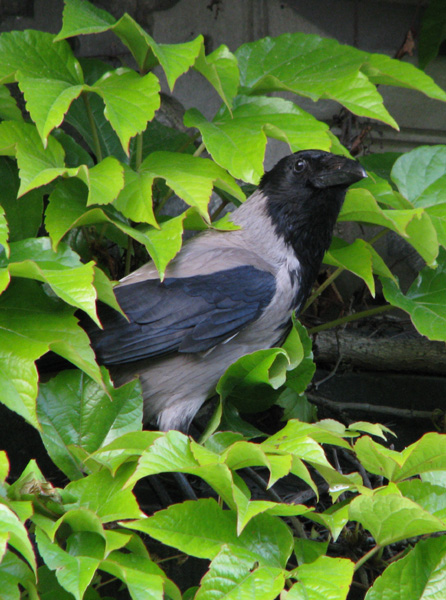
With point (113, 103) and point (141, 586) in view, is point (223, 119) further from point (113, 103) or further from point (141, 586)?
point (141, 586)

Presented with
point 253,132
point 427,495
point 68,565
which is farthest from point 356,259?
point 68,565

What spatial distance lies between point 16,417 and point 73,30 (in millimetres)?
1238

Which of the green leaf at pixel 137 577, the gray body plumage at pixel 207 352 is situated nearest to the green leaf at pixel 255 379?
the gray body plumage at pixel 207 352

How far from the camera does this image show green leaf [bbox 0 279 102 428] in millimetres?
1442

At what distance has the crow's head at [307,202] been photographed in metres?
2.15

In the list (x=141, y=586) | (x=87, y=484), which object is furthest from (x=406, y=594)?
(x=87, y=484)

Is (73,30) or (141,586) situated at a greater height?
(73,30)

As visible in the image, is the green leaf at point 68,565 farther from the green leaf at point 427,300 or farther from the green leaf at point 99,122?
the green leaf at point 99,122

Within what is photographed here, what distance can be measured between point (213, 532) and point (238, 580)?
10 centimetres

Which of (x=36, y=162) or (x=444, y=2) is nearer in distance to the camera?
(x=36, y=162)

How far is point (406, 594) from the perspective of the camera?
1.30 metres

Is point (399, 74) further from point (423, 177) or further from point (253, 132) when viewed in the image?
point (253, 132)

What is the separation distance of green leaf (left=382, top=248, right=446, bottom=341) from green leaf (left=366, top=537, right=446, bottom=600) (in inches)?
27.9

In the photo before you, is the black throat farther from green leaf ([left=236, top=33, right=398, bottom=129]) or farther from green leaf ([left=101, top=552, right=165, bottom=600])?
green leaf ([left=101, top=552, right=165, bottom=600])
